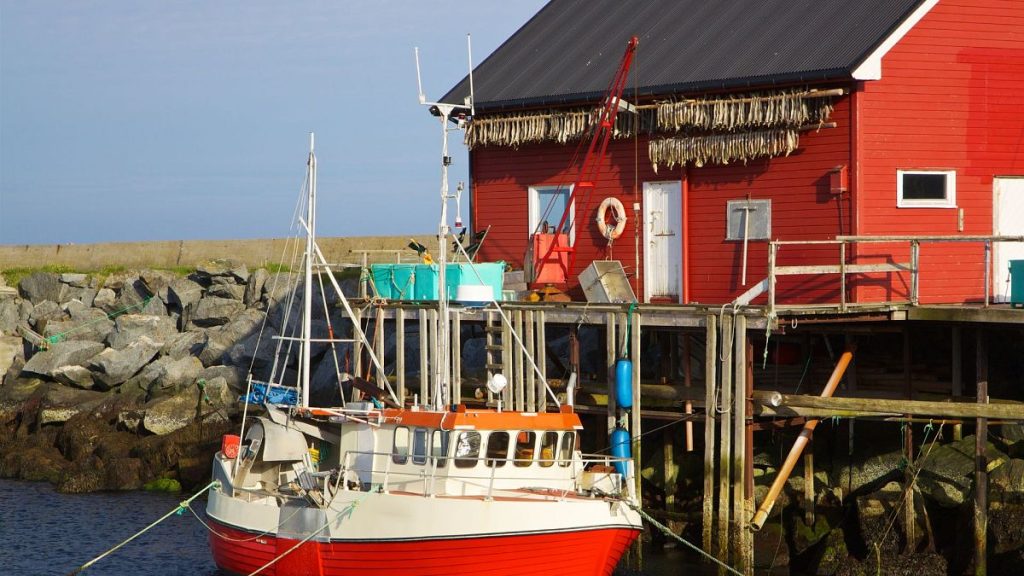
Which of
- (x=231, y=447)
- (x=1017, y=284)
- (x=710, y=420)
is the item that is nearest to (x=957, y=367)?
(x=1017, y=284)

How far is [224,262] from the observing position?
139 feet

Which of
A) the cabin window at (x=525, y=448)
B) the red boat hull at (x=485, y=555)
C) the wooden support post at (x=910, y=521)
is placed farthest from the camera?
the wooden support post at (x=910, y=521)

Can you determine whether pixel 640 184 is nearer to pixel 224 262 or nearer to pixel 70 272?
pixel 224 262

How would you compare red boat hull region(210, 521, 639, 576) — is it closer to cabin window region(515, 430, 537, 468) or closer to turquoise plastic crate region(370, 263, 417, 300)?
cabin window region(515, 430, 537, 468)

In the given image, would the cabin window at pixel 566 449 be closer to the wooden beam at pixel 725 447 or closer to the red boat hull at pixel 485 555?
the red boat hull at pixel 485 555

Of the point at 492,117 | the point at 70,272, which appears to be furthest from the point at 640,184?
the point at 70,272

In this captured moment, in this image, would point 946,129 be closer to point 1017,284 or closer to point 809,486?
point 1017,284

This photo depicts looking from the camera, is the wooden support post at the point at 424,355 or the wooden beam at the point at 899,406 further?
the wooden support post at the point at 424,355

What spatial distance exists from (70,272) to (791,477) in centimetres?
3220

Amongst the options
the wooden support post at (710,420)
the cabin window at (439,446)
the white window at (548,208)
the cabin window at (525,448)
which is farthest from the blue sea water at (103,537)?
the white window at (548,208)

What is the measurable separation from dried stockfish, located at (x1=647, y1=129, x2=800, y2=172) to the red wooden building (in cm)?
3

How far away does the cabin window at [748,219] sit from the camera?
23891 mm

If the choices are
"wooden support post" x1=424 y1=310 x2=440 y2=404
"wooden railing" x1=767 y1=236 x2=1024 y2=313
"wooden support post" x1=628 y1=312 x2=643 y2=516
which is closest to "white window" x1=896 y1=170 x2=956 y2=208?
"wooden railing" x1=767 y1=236 x2=1024 y2=313

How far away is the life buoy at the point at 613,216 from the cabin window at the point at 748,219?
7.06 feet
